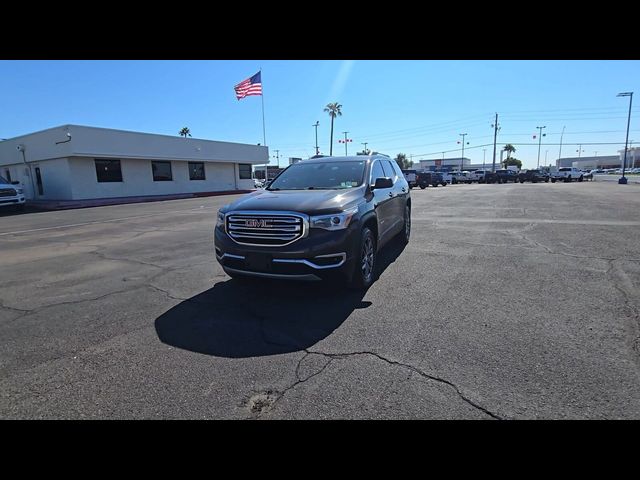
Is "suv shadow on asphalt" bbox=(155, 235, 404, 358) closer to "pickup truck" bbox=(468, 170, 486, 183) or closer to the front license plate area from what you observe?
the front license plate area

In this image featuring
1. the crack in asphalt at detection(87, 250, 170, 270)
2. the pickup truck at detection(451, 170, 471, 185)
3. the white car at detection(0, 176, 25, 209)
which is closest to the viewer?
the crack in asphalt at detection(87, 250, 170, 270)

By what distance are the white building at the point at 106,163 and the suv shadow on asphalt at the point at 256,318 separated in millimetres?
24726

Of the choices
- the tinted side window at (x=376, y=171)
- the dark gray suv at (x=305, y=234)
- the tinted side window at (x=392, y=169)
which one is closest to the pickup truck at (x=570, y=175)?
the tinted side window at (x=392, y=169)

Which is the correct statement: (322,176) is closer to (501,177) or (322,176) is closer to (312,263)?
(312,263)

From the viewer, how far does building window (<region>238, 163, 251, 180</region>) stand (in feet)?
130

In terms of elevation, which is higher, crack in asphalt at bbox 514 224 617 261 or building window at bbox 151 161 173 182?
building window at bbox 151 161 173 182

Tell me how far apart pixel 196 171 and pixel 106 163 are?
869cm

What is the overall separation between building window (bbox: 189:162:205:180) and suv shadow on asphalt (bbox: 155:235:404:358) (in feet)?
101

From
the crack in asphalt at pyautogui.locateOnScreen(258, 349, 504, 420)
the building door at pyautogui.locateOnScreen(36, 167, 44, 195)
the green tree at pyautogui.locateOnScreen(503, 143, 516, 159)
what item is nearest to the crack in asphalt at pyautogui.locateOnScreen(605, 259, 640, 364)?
the crack in asphalt at pyautogui.locateOnScreen(258, 349, 504, 420)

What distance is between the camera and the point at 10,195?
19.1 m

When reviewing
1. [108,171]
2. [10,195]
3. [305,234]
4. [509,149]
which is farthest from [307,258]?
[509,149]

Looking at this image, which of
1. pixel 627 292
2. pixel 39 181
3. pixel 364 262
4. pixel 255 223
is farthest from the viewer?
pixel 39 181

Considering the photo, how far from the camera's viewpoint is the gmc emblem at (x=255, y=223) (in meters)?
4.27
